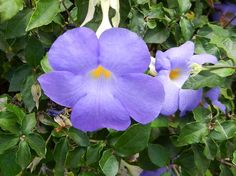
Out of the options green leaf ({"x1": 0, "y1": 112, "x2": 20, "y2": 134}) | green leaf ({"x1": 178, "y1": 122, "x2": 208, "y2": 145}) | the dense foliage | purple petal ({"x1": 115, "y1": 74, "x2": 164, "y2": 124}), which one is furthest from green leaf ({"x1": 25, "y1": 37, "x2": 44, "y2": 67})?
green leaf ({"x1": 178, "y1": 122, "x2": 208, "y2": 145})

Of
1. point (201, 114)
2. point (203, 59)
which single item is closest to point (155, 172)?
point (201, 114)

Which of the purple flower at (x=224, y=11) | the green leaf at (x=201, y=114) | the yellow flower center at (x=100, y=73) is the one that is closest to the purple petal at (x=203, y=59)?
the green leaf at (x=201, y=114)

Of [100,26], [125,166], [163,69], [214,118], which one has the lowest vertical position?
[125,166]

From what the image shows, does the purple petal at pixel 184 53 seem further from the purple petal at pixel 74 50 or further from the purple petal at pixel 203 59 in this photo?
the purple petal at pixel 74 50

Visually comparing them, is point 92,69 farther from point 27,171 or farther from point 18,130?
point 27,171

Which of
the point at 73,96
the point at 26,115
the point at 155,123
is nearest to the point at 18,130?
the point at 26,115

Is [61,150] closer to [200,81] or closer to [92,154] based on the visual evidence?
[92,154]

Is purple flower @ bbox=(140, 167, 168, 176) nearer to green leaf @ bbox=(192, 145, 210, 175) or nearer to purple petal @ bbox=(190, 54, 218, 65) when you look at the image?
green leaf @ bbox=(192, 145, 210, 175)
